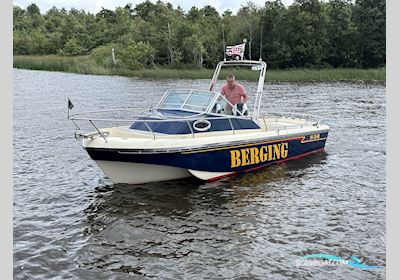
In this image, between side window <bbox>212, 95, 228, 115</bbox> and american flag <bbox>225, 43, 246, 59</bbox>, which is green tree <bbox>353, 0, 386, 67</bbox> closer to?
american flag <bbox>225, 43, 246, 59</bbox>

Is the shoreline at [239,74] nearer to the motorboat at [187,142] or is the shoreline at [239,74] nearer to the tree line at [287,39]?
the tree line at [287,39]

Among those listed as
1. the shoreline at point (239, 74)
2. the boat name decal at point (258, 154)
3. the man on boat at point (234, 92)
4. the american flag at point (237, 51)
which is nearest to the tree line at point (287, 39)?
the shoreline at point (239, 74)

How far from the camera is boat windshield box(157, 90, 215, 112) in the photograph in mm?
11883

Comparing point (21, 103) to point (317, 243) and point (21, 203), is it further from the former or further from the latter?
point (317, 243)

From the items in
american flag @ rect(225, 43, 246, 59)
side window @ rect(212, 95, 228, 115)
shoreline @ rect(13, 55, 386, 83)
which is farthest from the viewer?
shoreline @ rect(13, 55, 386, 83)

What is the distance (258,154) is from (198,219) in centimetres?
379

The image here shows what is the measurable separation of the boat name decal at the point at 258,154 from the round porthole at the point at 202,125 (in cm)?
88

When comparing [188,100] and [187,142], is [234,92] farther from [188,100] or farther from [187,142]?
[187,142]

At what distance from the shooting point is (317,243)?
810 centimetres

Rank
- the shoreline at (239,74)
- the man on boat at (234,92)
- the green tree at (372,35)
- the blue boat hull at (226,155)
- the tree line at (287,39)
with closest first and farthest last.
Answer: the blue boat hull at (226,155), the man on boat at (234,92), the shoreline at (239,74), the tree line at (287,39), the green tree at (372,35)

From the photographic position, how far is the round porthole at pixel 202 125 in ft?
37.2

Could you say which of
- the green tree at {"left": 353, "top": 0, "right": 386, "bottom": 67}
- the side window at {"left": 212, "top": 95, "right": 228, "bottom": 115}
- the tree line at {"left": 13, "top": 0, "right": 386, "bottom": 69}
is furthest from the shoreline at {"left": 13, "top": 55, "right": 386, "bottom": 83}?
the side window at {"left": 212, "top": 95, "right": 228, "bottom": 115}

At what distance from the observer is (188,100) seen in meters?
12.2

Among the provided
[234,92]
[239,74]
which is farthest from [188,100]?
[239,74]
